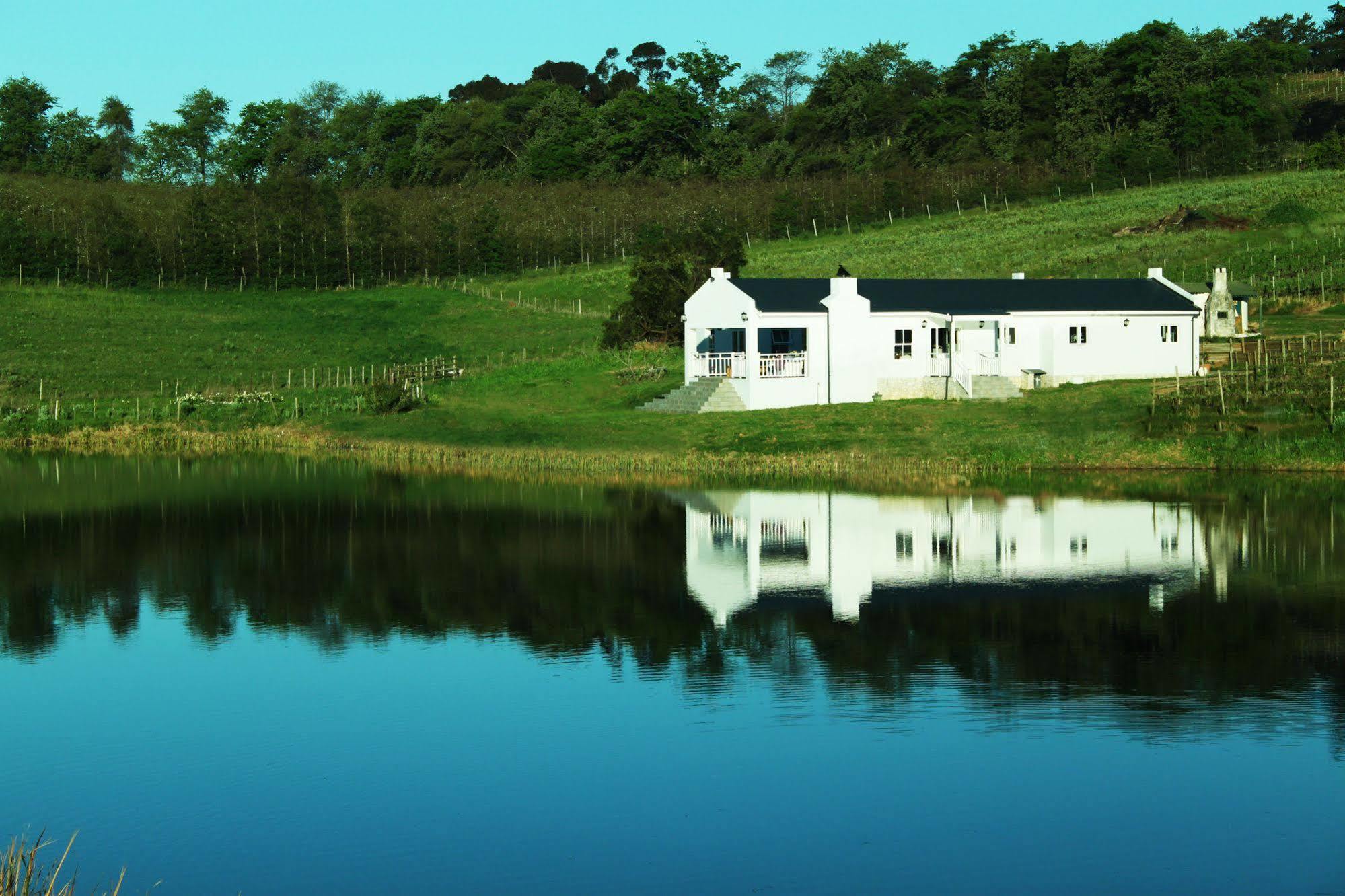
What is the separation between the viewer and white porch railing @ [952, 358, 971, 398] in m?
57.6

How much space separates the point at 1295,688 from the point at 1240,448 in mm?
27580

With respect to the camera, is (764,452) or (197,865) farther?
(764,452)

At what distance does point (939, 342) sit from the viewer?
196 feet

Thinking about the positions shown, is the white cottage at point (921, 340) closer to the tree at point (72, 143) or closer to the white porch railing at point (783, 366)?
the white porch railing at point (783, 366)

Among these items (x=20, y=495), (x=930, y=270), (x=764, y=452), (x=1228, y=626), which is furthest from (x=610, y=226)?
(x=1228, y=626)

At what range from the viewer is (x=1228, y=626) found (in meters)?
24.4

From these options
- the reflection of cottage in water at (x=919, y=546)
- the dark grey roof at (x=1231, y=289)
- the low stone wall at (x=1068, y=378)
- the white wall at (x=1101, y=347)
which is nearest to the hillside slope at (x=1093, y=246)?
the dark grey roof at (x=1231, y=289)

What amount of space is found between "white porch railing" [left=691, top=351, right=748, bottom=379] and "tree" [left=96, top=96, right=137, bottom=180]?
118 meters

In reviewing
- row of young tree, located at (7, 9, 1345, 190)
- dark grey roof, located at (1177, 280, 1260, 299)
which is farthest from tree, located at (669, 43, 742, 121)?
dark grey roof, located at (1177, 280, 1260, 299)

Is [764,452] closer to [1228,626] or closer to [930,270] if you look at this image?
[1228,626]

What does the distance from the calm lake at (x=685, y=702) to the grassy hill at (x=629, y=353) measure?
12.5 metres

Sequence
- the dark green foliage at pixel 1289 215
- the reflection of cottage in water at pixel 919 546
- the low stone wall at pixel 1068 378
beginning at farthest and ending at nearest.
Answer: the dark green foliage at pixel 1289 215 → the low stone wall at pixel 1068 378 → the reflection of cottage in water at pixel 919 546

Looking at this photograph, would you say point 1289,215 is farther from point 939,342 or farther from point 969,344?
point 939,342

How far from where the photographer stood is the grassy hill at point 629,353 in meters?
49.2
